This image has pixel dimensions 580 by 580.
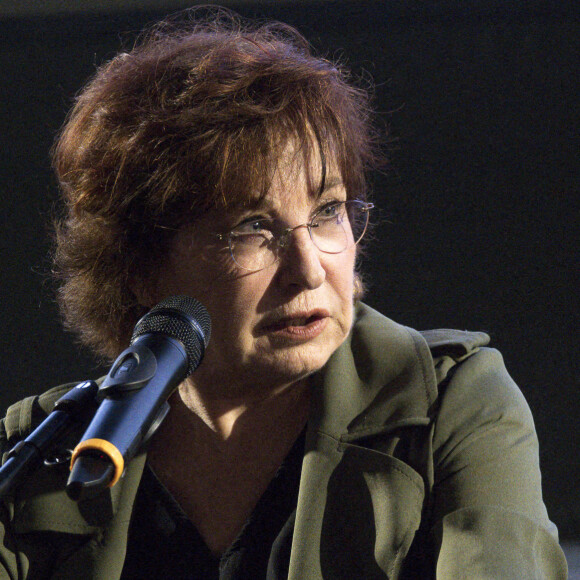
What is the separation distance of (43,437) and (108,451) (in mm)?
166

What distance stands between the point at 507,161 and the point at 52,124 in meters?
1.69

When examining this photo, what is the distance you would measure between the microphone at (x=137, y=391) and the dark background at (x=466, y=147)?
6.22ft

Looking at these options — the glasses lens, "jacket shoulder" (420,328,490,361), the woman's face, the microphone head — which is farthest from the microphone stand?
"jacket shoulder" (420,328,490,361)

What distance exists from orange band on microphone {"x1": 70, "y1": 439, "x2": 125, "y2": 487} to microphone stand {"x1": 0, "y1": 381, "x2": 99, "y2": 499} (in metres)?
0.10

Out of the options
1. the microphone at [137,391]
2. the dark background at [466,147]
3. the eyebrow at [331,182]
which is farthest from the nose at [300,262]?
the dark background at [466,147]

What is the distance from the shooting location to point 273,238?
1521 mm

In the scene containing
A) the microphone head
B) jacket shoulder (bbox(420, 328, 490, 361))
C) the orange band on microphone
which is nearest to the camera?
the orange band on microphone

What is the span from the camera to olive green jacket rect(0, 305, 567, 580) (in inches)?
54.5

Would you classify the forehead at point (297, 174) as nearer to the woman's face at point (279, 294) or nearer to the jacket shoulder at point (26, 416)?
the woman's face at point (279, 294)

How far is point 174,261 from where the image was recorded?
1.63 metres

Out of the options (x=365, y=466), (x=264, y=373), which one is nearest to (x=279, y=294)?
(x=264, y=373)

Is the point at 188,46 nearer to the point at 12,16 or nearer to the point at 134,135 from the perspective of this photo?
the point at 134,135

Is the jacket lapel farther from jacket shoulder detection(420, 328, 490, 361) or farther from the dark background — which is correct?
the dark background

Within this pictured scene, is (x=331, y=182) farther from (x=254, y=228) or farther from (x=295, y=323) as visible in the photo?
(x=295, y=323)
